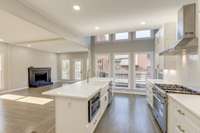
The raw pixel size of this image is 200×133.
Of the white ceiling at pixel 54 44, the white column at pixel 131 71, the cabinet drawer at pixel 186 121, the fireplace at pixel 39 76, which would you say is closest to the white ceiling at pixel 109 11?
the white ceiling at pixel 54 44

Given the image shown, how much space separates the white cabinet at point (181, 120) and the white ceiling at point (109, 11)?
8.21ft

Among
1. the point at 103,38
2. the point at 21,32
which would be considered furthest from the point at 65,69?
the point at 21,32

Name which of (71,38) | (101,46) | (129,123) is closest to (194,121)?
(129,123)

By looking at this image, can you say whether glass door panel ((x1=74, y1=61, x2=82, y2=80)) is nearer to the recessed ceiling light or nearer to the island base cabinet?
the recessed ceiling light

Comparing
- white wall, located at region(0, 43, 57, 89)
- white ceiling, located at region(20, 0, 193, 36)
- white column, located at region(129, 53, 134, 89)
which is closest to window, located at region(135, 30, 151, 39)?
white column, located at region(129, 53, 134, 89)

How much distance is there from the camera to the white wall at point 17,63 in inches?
266

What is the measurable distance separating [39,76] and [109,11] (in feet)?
24.7

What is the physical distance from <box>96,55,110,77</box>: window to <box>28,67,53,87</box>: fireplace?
431cm

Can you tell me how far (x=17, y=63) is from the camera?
7.38m

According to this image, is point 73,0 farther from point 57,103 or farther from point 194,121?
point 194,121

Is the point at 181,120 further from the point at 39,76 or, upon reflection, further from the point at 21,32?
the point at 39,76

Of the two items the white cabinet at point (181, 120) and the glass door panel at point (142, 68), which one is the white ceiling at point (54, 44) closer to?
the glass door panel at point (142, 68)

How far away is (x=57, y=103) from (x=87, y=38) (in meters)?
5.52

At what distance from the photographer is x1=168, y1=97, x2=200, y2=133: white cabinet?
139 cm
